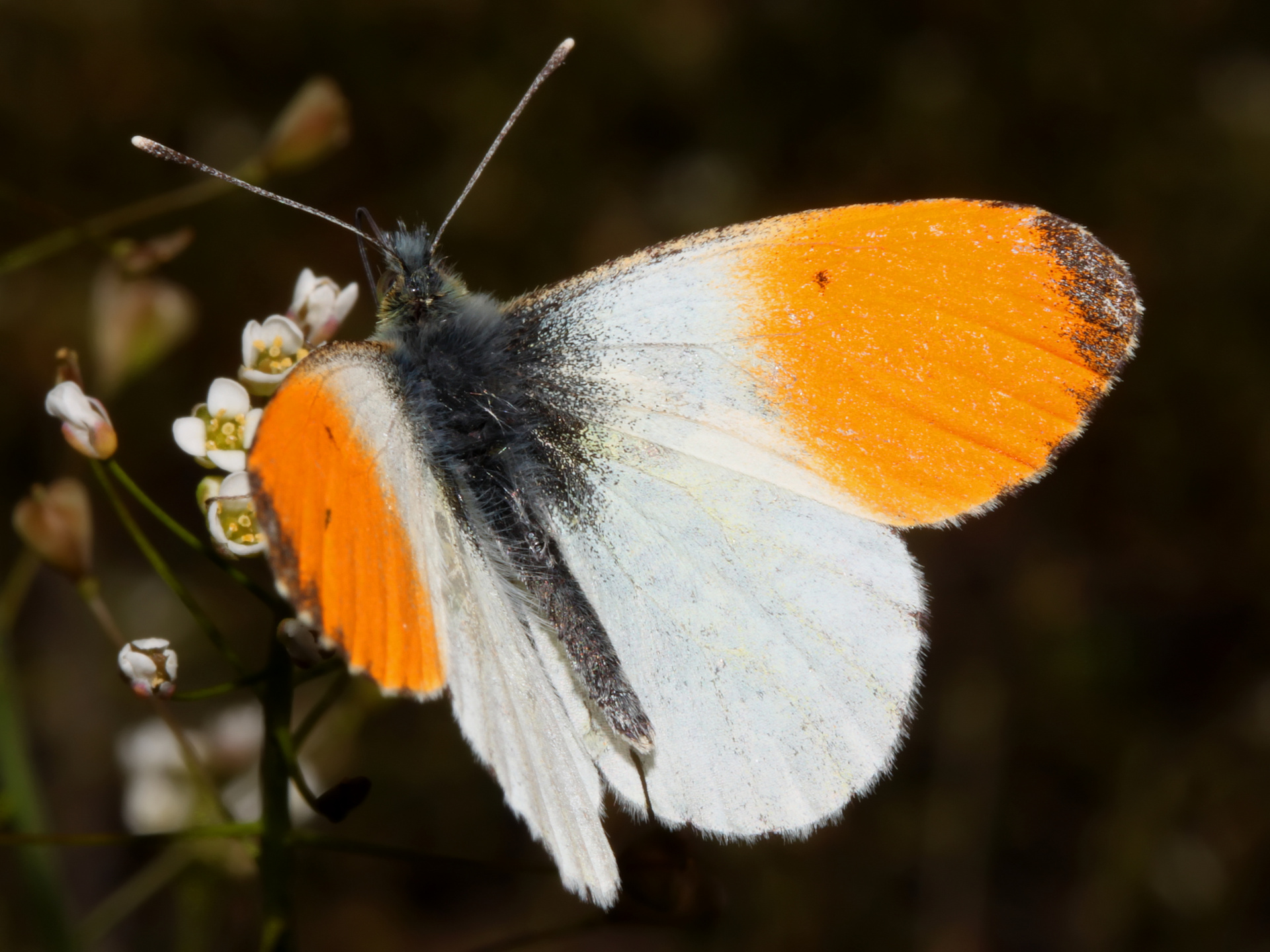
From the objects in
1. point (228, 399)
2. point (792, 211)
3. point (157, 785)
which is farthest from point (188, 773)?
point (792, 211)

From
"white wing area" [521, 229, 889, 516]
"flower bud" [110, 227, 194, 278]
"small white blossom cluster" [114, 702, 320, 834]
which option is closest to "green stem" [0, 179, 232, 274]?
"flower bud" [110, 227, 194, 278]

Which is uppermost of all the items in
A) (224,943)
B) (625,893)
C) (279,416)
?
(279,416)

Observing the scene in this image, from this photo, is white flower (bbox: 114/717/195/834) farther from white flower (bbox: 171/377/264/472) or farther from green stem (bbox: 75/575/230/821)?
white flower (bbox: 171/377/264/472)

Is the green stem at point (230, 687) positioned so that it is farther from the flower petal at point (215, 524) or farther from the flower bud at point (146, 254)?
the flower bud at point (146, 254)

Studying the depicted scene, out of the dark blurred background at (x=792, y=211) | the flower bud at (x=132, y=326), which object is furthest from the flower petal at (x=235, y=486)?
the dark blurred background at (x=792, y=211)

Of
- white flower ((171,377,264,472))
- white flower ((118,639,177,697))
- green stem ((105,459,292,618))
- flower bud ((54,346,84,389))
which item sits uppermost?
flower bud ((54,346,84,389))

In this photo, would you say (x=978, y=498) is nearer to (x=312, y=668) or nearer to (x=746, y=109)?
(x=312, y=668)

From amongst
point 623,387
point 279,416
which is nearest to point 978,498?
point 623,387
